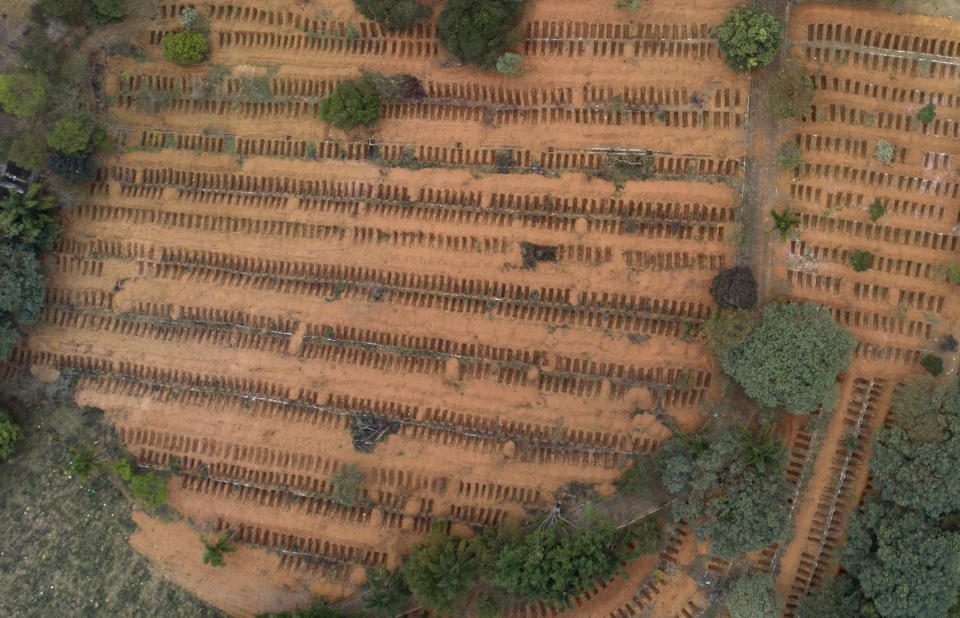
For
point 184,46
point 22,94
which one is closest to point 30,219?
point 22,94

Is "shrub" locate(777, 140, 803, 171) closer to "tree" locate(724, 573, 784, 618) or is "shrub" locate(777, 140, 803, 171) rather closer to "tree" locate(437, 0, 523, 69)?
"tree" locate(437, 0, 523, 69)

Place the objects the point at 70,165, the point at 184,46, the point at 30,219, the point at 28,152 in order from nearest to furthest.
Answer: the point at 28,152, the point at 30,219, the point at 70,165, the point at 184,46

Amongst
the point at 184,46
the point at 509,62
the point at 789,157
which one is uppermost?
the point at 184,46

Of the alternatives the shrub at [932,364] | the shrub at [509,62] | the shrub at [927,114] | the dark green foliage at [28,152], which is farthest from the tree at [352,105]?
the shrub at [932,364]

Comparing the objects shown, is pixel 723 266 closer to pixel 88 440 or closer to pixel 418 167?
pixel 418 167

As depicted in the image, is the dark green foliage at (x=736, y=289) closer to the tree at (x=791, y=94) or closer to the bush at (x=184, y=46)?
the tree at (x=791, y=94)

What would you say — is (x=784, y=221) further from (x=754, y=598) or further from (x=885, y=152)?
(x=754, y=598)

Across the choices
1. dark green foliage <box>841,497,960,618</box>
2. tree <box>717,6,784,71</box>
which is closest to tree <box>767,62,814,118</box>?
tree <box>717,6,784,71</box>
